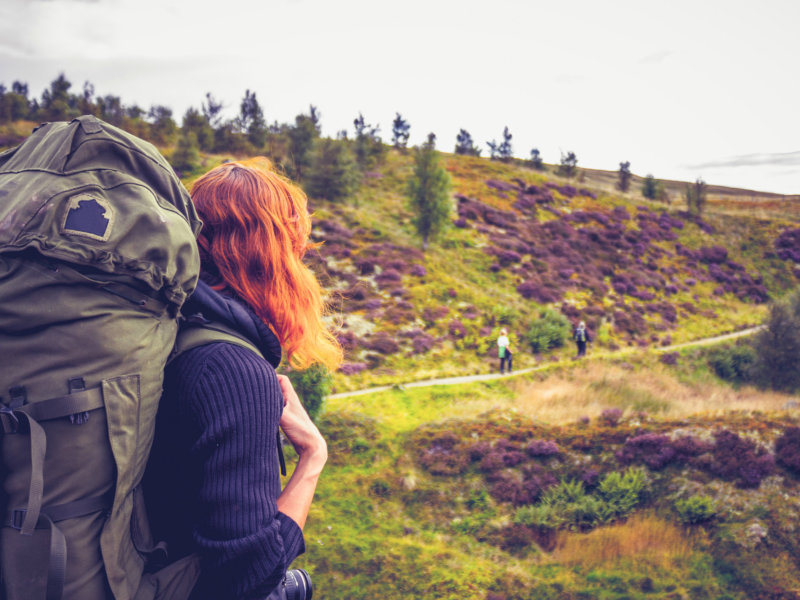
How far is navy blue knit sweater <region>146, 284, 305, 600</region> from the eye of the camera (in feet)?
4.36

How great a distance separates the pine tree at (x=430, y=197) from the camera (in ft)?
97.5

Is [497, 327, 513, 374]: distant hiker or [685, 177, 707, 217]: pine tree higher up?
[685, 177, 707, 217]: pine tree

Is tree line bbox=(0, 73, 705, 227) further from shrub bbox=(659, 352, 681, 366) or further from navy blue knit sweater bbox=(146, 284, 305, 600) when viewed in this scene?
navy blue knit sweater bbox=(146, 284, 305, 600)

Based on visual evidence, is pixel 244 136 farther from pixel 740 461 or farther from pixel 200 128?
pixel 740 461

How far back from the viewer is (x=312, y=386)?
10766 mm

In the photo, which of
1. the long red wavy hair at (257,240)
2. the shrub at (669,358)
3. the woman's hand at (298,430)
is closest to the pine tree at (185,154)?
the shrub at (669,358)

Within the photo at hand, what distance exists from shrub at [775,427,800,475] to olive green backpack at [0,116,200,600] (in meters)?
10.5

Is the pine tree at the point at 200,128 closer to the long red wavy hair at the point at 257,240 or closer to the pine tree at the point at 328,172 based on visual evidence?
the pine tree at the point at 328,172

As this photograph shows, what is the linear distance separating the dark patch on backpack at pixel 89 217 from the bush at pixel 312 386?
9.49m

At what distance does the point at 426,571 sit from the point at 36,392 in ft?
26.1

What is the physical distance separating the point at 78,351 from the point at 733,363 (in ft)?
89.2

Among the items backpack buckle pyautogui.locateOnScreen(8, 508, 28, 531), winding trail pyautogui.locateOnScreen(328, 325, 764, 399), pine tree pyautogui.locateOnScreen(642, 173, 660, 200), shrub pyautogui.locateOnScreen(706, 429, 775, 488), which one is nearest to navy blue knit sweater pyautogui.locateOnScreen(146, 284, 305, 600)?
backpack buckle pyautogui.locateOnScreen(8, 508, 28, 531)

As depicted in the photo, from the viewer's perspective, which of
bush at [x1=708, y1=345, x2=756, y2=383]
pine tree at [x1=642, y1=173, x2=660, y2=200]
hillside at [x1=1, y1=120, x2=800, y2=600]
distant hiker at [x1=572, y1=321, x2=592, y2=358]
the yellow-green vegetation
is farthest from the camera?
pine tree at [x1=642, y1=173, x2=660, y2=200]

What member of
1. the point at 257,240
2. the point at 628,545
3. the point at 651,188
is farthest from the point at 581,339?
the point at 651,188
